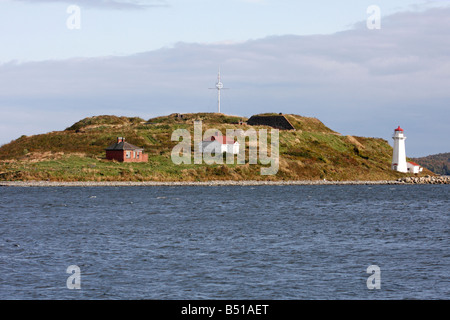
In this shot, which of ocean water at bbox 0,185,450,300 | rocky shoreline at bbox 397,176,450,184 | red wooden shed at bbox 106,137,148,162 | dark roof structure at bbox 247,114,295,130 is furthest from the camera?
dark roof structure at bbox 247,114,295,130

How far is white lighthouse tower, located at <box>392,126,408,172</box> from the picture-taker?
117938 millimetres

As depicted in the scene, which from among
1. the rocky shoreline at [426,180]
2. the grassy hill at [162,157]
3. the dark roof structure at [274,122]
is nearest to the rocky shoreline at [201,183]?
the rocky shoreline at [426,180]

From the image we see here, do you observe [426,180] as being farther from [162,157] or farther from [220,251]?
[220,251]

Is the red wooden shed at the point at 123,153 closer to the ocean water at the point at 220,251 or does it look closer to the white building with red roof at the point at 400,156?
the ocean water at the point at 220,251

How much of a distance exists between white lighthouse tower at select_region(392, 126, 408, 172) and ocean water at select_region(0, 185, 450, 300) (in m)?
61.1

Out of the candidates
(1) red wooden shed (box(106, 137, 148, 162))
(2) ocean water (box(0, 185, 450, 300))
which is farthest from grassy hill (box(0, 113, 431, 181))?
(2) ocean water (box(0, 185, 450, 300))

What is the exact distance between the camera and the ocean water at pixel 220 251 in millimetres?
22469

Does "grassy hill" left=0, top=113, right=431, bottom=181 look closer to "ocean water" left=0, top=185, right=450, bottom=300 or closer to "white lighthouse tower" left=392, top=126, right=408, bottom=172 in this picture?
"white lighthouse tower" left=392, top=126, right=408, bottom=172

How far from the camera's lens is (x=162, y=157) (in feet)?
343

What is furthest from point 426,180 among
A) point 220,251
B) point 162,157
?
point 220,251

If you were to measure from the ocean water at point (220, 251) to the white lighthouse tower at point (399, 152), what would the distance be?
61.1m

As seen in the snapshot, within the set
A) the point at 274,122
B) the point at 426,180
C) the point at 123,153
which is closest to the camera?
the point at 123,153

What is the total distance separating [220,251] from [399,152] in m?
96.5
